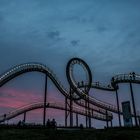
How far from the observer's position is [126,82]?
46.5 meters

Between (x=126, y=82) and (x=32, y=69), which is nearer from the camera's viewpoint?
(x=32, y=69)

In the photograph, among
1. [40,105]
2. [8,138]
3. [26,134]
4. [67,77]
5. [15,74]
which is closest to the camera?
[8,138]

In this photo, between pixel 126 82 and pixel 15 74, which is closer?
pixel 15 74

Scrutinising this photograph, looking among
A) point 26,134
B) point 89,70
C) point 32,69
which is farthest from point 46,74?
point 26,134

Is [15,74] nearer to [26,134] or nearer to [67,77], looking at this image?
[67,77]

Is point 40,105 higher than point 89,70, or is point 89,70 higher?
point 89,70

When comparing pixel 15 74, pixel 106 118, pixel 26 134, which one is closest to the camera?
pixel 26 134

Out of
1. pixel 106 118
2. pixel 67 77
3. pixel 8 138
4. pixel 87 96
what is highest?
pixel 67 77

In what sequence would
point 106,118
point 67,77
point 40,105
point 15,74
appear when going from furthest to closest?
point 106,118 < point 40,105 < point 67,77 < point 15,74

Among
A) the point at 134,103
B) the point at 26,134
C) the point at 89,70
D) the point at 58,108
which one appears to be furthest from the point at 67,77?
the point at 26,134

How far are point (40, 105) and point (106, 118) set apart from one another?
53.3 feet

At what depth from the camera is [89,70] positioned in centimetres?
4841

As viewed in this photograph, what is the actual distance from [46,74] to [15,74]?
5.31 meters

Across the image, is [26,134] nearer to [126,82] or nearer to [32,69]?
[32,69]
